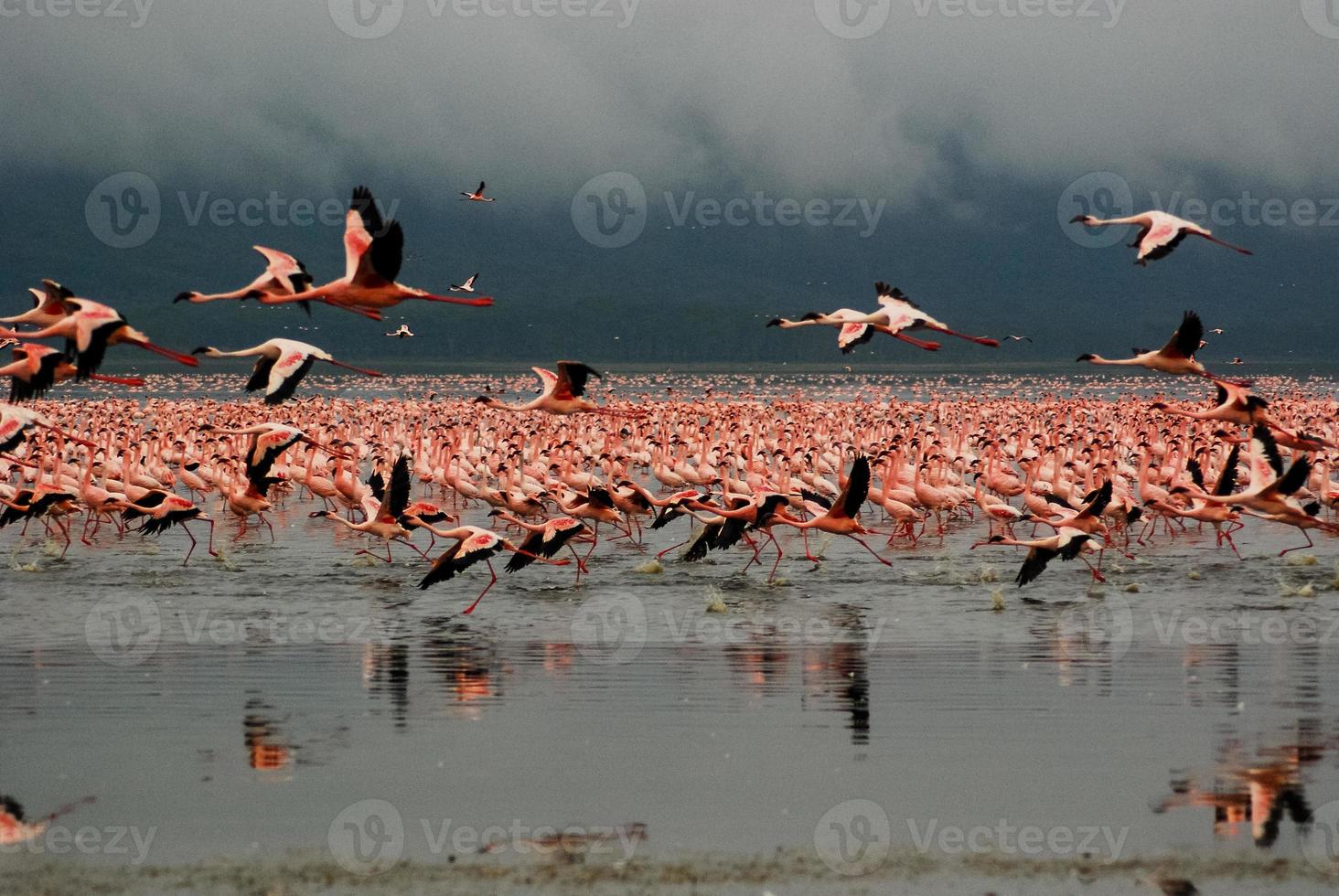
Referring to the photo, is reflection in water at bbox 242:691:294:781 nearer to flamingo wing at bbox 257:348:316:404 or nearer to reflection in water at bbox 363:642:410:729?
reflection in water at bbox 363:642:410:729

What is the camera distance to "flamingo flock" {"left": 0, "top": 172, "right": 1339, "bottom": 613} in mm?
14305

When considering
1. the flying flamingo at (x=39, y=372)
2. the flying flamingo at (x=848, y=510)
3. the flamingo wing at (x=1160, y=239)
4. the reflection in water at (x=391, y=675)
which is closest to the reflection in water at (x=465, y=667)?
the reflection in water at (x=391, y=675)

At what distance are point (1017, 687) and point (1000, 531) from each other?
11628 mm

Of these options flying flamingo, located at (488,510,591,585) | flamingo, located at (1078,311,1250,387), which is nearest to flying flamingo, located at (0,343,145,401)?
flying flamingo, located at (488,510,591,585)

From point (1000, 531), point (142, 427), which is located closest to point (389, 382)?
point (142, 427)

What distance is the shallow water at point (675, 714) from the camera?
9.48 metres

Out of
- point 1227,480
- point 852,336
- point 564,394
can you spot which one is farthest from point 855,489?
point 1227,480

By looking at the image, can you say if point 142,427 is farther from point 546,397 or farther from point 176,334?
point 176,334

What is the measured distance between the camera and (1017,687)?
513 inches

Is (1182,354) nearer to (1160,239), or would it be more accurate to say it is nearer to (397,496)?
(1160,239)

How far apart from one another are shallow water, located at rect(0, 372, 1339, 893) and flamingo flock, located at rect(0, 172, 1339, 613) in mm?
987

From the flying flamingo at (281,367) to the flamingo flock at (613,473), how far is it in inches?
1.3

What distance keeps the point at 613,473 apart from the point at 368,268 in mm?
16178

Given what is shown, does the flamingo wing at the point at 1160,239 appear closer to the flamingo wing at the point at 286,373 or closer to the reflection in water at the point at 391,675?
the reflection in water at the point at 391,675
